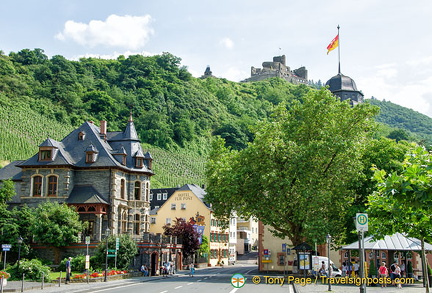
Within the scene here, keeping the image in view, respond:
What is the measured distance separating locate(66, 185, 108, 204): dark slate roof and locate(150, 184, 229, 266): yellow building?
86.2 feet

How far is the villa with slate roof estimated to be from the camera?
45688mm

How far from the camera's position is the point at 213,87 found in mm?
196625

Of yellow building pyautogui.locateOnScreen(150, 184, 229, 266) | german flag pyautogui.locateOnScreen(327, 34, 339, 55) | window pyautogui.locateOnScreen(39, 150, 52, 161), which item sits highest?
german flag pyautogui.locateOnScreen(327, 34, 339, 55)

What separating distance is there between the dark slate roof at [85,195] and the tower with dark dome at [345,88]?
41.8m

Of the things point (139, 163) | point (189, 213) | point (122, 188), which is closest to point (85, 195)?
point (122, 188)

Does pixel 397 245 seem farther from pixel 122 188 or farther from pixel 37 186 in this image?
pixel 37 186

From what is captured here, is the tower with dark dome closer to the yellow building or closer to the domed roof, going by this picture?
the domed roof

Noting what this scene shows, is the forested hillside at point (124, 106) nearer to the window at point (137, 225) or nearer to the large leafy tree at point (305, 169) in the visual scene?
the window at point (137, 225)

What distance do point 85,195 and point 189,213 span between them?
28.8 metres

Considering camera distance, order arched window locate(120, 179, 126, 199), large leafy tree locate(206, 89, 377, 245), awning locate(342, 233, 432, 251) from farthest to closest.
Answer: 1. arched window locate(120, 179, 126, 199)
2. large leafy tree locate(206, 89, 377, 245)
3. awning locate(342, 233, 432, 251)

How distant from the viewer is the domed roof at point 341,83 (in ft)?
244

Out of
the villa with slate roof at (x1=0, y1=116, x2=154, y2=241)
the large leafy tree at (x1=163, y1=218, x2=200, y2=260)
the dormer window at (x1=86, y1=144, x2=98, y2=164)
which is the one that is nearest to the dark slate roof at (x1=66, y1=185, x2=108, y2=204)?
the villa with slate roof at (x1=0, y1=116, x2=154, y2=241)

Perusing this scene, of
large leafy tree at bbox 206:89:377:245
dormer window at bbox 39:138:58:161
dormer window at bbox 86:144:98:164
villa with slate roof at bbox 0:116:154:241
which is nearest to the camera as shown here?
large leafy tree at bbox 206:89:377:245

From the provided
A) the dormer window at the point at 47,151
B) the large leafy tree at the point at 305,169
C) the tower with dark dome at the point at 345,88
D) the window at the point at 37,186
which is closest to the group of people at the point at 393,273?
the large leafy tree at the point at 305,169
